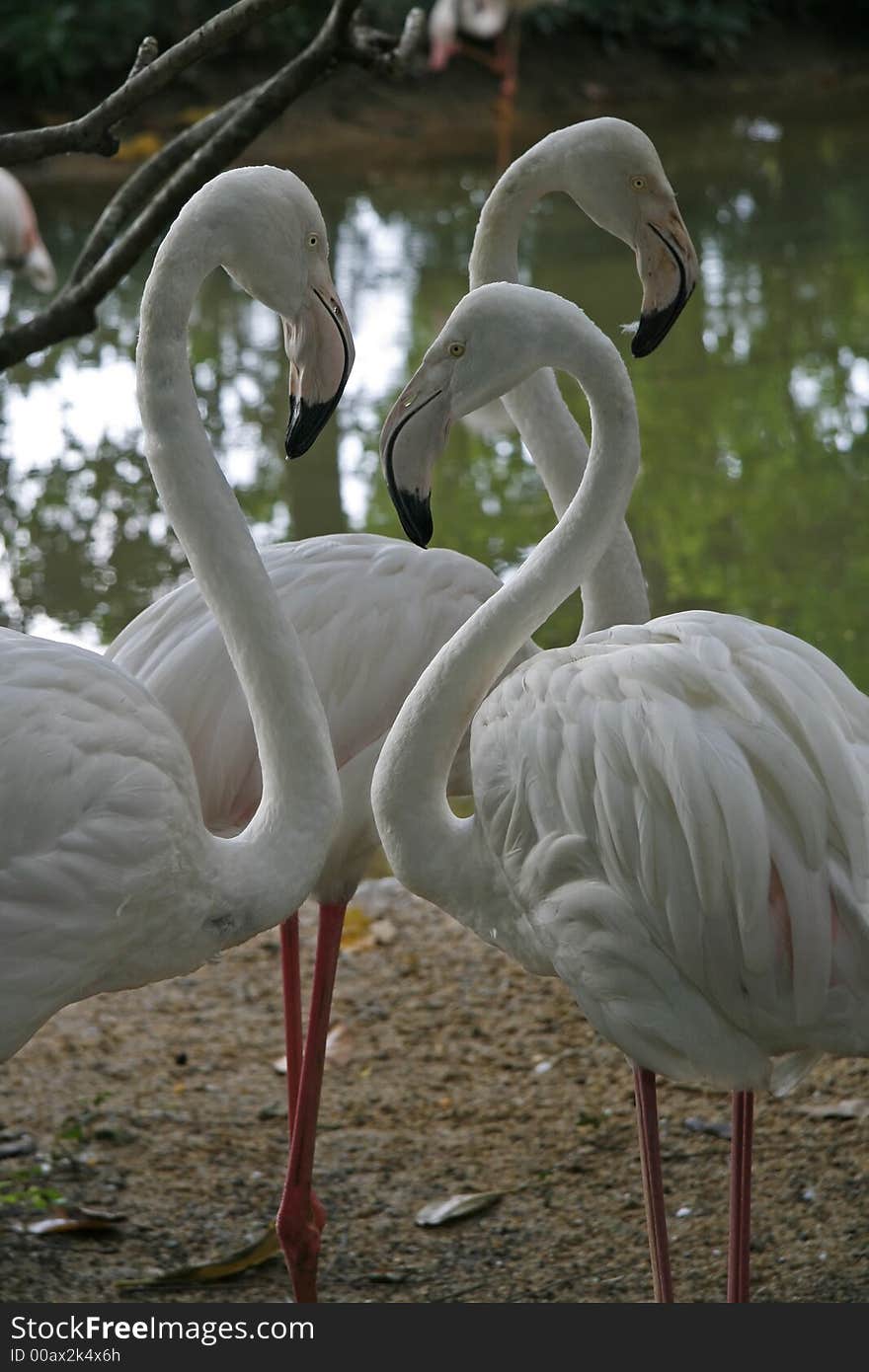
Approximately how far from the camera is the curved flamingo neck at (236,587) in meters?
2.59

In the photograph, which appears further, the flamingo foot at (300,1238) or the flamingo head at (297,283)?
the flamingo foot at (300,1238)

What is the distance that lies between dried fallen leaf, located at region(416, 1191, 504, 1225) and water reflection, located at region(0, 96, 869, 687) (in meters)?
1.83

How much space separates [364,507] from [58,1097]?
150 inches

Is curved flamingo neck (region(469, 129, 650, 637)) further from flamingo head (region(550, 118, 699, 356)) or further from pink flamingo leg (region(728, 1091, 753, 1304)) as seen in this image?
pink flamingo leg (region(728, 1091, 753, 1304))

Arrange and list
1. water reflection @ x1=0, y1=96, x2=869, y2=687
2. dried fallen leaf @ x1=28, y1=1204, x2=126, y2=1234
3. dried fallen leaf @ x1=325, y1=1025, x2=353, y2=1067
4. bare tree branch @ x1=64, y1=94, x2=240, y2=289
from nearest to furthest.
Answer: dried fallen leaf @ x1=28, y1=1204, x2=126, y2=1234, bare tree branch @ x1=64, y1=94, x2=240, y2=289, dried fallen leaf @ x1=325, y1=1025, x2=353, y2=1067, water reflection @ x1=0, y1=96, x2=869, y2=687

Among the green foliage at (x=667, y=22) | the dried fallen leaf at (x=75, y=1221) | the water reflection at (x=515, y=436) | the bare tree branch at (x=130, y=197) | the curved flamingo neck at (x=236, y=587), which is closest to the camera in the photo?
the curved flamingo neck at (x=236, y=587)

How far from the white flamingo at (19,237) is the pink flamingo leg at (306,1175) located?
7757mm

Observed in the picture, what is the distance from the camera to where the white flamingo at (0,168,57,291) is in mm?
9820

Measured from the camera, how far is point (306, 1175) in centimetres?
308

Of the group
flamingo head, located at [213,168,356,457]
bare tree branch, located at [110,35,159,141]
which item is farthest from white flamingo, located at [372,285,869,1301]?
bare tree branch, located at [110,35,159,141]

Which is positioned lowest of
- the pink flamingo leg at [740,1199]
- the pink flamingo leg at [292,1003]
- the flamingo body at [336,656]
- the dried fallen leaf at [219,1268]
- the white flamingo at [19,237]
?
the dried fallen leaf at [219,1268]

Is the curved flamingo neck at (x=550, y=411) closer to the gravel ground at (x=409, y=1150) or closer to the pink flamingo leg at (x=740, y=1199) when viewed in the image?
the pink flamingo leg at (x=740, y=1199)

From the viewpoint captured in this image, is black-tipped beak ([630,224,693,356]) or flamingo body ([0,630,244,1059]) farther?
black-tipped beak ([630,224,693,356])

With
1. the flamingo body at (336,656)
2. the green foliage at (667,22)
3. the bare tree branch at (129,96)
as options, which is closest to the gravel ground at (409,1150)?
the flamingo body at (336,656)
